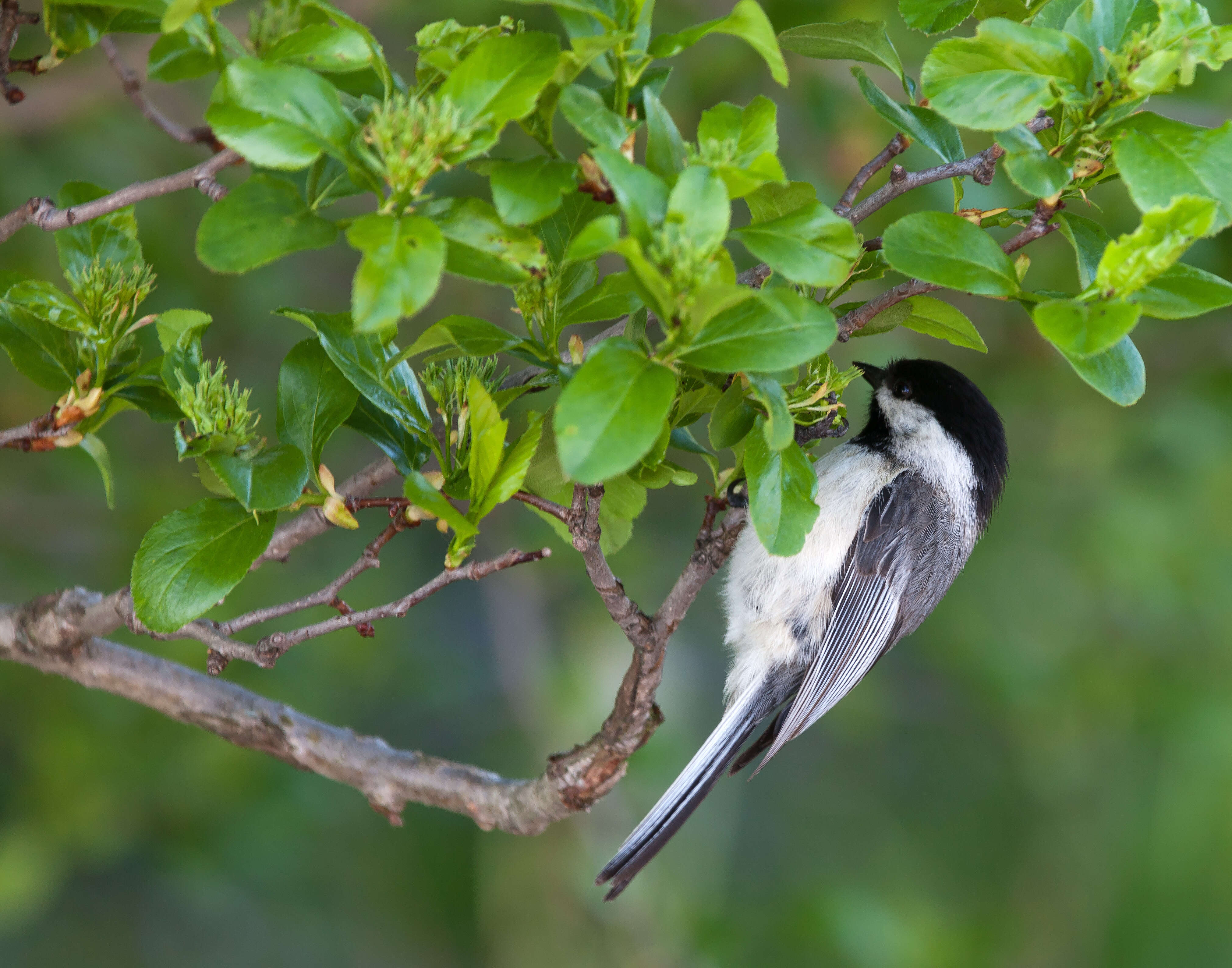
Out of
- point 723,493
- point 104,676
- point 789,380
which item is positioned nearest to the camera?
point 789,380

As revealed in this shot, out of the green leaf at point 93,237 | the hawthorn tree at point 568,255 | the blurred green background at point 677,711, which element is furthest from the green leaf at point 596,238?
the blurred green background at point 677,711

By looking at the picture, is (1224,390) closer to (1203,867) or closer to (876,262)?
(1203,867)

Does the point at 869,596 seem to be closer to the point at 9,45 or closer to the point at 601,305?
the point at 601,305

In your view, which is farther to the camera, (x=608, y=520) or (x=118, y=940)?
(x=118, y=940)

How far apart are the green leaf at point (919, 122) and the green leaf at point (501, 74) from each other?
363 millimetres

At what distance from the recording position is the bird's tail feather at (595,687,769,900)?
169 centimetres

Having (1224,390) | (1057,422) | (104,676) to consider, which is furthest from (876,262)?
(1057,422)

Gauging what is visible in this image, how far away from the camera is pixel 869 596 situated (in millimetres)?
2125

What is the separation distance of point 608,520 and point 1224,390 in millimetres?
2376

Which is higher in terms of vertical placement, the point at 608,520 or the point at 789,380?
the point at 789,380

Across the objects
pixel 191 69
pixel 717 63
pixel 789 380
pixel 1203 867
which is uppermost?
pixel 191 69

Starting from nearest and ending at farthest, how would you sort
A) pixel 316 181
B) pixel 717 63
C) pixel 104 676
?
pixel 316 181 < pixel 104 676 < pixel 717 63

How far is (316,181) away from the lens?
0.93 metres

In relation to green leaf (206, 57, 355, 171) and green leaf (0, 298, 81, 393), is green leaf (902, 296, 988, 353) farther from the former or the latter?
green leaf (0, 298, 81, 393)
